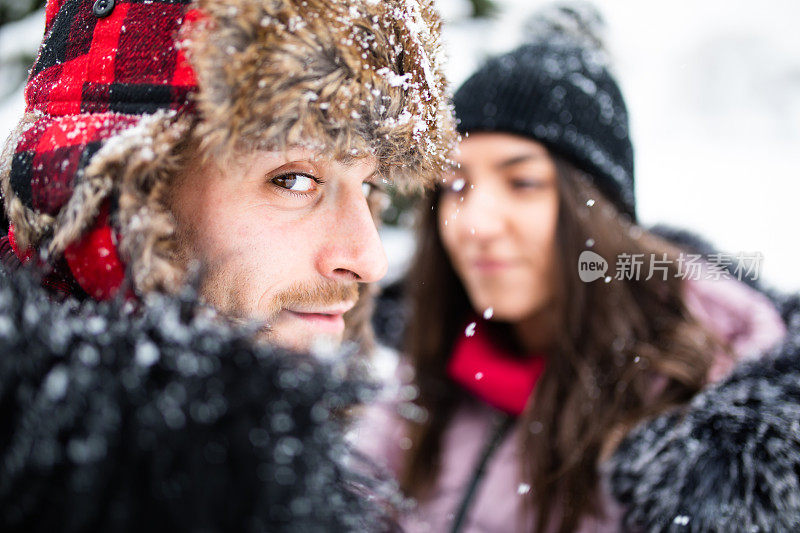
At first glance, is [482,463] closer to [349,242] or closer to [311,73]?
[349,242]

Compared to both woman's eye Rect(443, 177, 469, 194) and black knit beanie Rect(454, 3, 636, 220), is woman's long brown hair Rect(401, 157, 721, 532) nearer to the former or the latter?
black knit beanie Rect(454, 3, 636, 220)

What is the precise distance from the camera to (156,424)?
676 millimetres

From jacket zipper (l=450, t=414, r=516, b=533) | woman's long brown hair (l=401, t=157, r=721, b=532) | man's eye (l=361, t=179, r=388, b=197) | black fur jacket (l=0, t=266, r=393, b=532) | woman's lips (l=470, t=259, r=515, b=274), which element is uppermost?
black fur jacket (l=0, t=266, r=393, b=532)

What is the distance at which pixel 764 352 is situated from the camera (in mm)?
1645

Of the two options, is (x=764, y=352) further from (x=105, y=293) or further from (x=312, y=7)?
(x=105, y=293)

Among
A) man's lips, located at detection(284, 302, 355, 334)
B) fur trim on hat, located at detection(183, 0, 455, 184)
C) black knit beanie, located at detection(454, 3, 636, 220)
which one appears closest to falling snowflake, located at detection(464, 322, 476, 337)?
black knit beanie, located at detection(454, 3, 636, 220)

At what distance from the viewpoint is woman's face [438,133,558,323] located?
1.96 metres

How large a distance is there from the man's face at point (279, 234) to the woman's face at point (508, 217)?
844 mm

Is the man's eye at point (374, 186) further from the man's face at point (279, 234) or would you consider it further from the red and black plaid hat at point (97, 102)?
the red and black plaid hat at point (97, 102)

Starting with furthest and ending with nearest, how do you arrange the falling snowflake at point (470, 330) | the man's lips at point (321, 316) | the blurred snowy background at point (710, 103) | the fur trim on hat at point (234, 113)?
the blurred snowy background at point (710, 103), the falling snowflake at point (470, 330), the man's lips at point (321, 316), the fur trim on hat at point (234, 113)

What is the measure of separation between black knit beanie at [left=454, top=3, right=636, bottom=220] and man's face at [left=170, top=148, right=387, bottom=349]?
99cm

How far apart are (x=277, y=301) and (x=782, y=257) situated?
10.1ft

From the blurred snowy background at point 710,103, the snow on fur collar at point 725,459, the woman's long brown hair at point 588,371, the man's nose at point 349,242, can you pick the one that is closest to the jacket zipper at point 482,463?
the woman's long brown hair at point 588,371

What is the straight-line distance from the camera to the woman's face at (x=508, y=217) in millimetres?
1961
